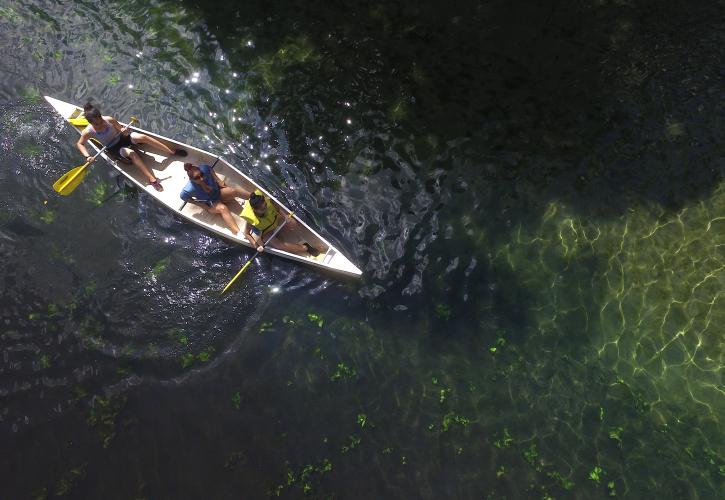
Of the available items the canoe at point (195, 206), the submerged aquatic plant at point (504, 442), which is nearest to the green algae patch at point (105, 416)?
the canoe at point (195, 206)

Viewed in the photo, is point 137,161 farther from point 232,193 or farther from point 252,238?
point 252,238

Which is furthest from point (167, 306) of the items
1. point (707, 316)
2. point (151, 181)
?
point (707, 316)

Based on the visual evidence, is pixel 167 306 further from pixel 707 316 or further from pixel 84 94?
pixel 707 316

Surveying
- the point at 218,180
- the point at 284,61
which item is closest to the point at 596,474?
the point at 218,180

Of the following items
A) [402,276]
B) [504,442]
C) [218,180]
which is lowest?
[504,442]

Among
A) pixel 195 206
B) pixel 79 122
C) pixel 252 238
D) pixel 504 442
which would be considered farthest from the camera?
pixel 79 122

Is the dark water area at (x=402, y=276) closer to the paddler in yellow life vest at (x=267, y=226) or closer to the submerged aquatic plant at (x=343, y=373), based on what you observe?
the submerged aquatic plant at (x=343, y=373)

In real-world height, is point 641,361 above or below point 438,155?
below

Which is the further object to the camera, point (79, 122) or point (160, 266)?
point (79, 122)

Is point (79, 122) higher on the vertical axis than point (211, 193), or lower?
higher
